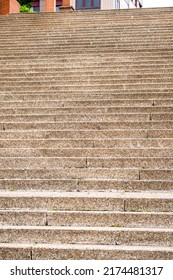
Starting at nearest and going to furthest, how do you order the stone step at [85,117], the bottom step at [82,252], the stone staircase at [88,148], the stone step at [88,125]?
the bottom step at [82,252] → the stone staircase at [88,148] → the stone step at [88,125] → the stone step at [85,117]

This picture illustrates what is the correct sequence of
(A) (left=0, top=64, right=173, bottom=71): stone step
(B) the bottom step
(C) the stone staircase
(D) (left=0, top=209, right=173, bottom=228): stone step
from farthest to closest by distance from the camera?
(A) (left=0, top=64, right=173, bottom=71): stone step → (D) (left=0, top=209, right=173, bottom=228): stone step → (C) the stone staircase → (B) the bottom step

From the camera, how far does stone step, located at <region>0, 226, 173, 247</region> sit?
4.32 m

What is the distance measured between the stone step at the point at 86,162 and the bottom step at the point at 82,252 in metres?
1.66

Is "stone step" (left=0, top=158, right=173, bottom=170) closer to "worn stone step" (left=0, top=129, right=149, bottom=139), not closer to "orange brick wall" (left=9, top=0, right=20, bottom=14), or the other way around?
"worn stone step" (left=0, top=129, right=149, bottom=139)

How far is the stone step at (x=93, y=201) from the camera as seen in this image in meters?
4.79

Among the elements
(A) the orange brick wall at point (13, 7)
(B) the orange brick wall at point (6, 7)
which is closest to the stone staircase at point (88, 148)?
(B) the orange brick wall at point (6, 7)

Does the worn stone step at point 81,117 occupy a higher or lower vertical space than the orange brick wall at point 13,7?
lower

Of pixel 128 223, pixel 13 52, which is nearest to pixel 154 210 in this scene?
pixel 128 223

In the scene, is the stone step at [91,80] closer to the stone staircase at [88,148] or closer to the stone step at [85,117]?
the stone staircase at [88,148]

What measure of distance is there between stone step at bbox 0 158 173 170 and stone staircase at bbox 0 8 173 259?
0.04 feet

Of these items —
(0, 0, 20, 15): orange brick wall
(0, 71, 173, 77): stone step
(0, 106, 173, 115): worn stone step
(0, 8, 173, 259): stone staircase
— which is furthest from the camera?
(0, 0, 20, 15): orange brick wall

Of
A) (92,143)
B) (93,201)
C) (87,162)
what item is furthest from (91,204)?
(92,143)

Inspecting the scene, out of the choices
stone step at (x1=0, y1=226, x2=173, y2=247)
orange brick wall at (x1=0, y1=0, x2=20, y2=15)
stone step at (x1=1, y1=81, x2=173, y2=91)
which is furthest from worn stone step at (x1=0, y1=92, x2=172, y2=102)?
orange brick wall at (x1=0, y1=0, x2=20, y2=15)
